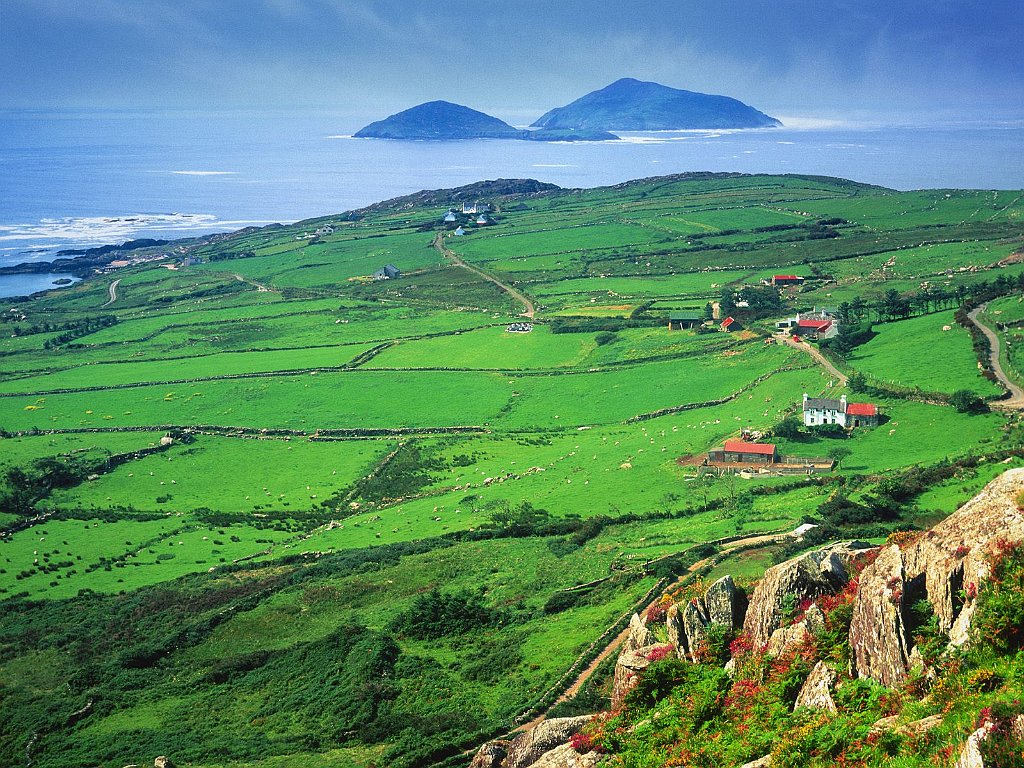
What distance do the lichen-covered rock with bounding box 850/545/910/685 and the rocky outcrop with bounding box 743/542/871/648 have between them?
6.24 feet

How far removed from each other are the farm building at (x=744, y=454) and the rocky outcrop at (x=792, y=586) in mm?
31634

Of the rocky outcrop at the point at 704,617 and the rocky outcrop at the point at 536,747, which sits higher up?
the rocky outcrop at the point at 704,617

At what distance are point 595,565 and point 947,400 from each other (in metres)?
28.1

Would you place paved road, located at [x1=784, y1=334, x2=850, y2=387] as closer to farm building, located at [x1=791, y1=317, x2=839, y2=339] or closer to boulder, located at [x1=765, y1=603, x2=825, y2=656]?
farm building, located at [x1=791, y1=317, x2=839, y2=339]

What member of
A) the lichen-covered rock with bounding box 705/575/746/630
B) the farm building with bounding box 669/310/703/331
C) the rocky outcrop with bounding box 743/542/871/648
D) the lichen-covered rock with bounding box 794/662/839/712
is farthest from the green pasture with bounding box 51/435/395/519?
the lichen-covered rock with bounding box 794/662/839/712

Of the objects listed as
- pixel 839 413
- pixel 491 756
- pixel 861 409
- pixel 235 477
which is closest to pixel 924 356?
pixel 861 409

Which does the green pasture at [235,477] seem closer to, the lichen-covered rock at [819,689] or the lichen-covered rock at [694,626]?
the lichen-covered rock at [694,626]

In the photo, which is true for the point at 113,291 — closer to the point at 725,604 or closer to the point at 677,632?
the point at 677,632

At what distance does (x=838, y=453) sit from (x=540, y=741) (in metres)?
→ 34.6

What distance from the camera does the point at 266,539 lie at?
5078cm

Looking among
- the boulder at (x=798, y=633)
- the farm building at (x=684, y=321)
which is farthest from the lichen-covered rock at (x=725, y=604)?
the farm building at (x=684, y=321)

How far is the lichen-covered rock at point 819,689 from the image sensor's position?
55.7ft

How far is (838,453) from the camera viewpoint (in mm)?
51938

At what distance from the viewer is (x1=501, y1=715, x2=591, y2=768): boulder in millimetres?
22109
